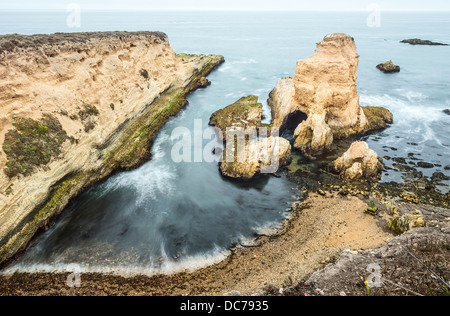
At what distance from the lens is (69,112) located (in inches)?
977

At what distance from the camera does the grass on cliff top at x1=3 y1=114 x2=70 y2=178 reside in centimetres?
1889

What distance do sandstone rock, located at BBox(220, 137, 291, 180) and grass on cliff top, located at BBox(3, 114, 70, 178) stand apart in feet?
49.5

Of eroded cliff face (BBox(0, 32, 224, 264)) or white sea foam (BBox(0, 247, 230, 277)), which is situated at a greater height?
eroded cliff face (BBox(0, 32, 224, 264))

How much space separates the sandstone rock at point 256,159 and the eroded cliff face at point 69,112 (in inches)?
395

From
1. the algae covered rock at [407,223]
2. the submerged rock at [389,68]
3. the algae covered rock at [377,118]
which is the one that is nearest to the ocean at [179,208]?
the algae covered rock at [377,118]

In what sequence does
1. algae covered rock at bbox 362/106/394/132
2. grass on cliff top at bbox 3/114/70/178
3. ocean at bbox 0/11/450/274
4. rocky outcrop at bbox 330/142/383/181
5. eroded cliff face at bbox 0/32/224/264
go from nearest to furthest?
ocean at bbox 0/11/450/274 → eroded cliff face at bbox 0/32/224/264 → grass on cliff top at bbox 3/114/70/178 → rocky outcrop at bbox 330/142/383/181 → algae covered rock at bbox 362/106/394/132

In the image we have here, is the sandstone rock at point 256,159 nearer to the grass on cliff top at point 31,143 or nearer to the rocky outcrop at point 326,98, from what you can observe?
the rocky outcrop at point 326,98

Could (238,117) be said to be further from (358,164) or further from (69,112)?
(69,112)

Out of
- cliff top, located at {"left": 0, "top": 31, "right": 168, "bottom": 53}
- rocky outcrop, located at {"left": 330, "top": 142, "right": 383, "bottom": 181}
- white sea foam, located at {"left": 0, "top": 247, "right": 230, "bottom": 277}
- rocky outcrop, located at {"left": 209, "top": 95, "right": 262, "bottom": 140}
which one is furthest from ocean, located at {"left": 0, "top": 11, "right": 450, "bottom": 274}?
cliff top, located at {"left": 0, "top": 31, "right": 168, "bottom": 53}

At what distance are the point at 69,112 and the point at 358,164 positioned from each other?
27748 mm

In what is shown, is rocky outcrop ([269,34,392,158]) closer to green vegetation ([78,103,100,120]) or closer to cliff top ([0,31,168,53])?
green vegetation ([78,103,100,120])

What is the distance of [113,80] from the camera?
31.2 meters

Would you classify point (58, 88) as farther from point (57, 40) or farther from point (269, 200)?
point (269, 200)

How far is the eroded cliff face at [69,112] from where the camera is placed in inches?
738
